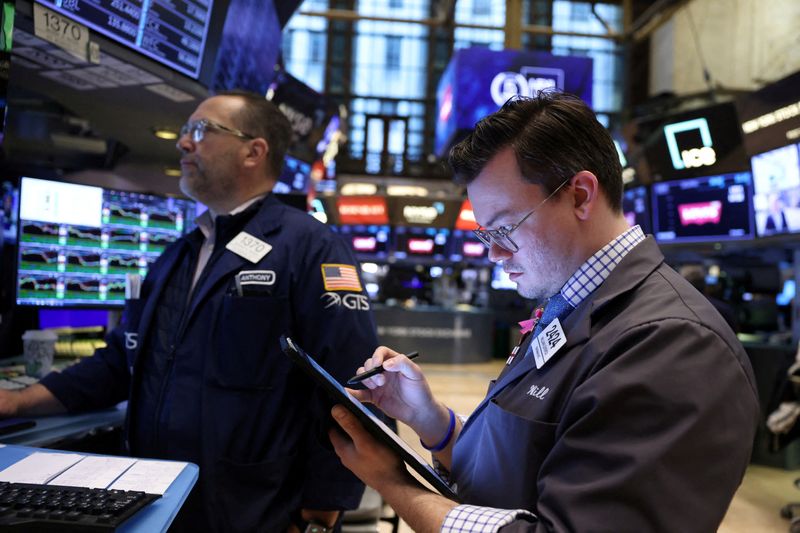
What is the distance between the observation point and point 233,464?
1.80 metres

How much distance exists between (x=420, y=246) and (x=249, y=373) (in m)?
→ 9.71

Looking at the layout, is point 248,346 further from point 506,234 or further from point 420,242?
point 420,242

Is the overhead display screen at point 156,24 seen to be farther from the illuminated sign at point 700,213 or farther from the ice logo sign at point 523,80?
the ice logo sign at point 523,80

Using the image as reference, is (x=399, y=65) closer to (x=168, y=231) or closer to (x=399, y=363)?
(x=168, y=231)

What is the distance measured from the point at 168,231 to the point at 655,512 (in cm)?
253

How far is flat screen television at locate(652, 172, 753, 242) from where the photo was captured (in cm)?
539

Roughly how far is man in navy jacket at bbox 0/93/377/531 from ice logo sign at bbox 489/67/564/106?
20.8ft

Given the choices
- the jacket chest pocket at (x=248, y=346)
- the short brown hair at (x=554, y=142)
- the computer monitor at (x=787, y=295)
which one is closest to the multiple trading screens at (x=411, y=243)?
the computer monitor at (x=787, y=295)

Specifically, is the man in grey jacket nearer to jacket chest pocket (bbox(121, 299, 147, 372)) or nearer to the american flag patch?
the american flag patch

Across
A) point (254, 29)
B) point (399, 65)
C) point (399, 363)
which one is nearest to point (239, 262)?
point (399, 363)

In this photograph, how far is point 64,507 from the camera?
39.3 inches

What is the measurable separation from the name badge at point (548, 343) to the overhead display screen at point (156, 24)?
1.96 m

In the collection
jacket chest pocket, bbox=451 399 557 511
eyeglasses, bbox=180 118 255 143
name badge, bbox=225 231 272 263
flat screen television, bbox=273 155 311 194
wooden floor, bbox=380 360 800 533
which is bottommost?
wooden floor, bbox=380 360 800 533

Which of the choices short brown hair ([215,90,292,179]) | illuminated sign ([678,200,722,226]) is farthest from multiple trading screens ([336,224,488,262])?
short brown hair ([215,90,292,179])
